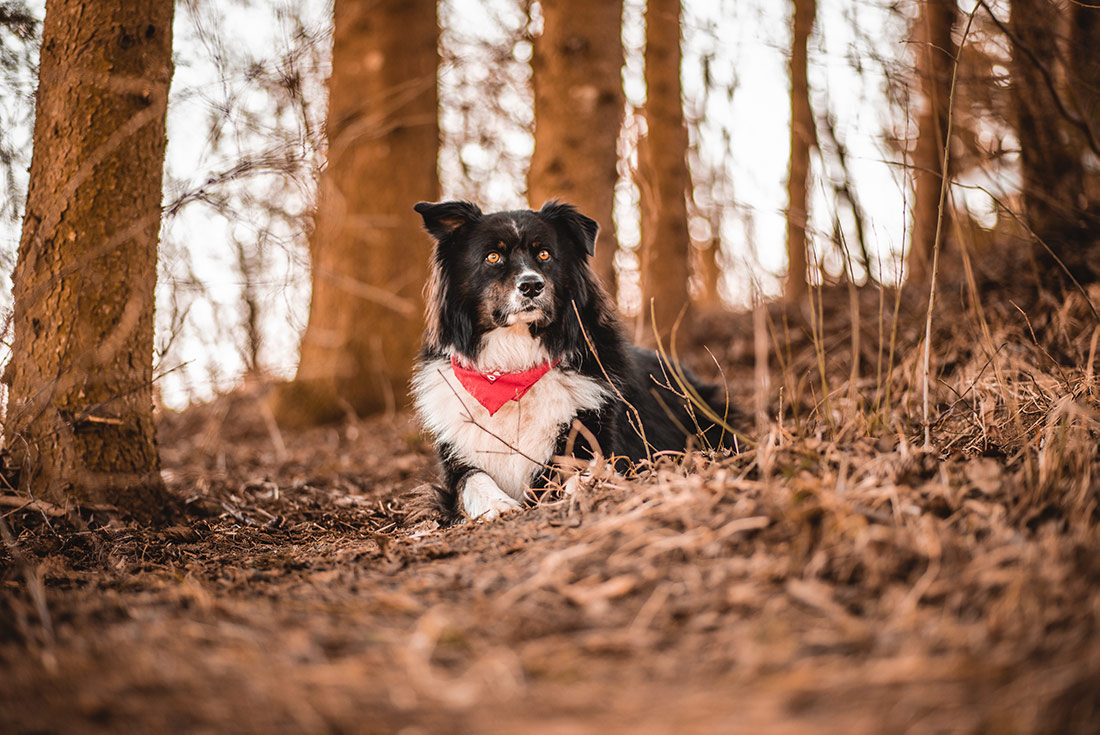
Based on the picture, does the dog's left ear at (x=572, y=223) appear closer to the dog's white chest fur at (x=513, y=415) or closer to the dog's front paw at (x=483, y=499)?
the dog's white chest fur at (x=513, y=415)

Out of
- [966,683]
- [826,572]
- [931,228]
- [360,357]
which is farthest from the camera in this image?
[931,228]

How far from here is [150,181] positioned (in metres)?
3.59

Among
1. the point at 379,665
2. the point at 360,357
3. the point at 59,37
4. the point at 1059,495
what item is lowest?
the point at 379,665

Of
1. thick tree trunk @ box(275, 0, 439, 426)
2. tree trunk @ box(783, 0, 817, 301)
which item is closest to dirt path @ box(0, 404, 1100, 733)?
thick tree trunk @ box(275, 0, 439, 426)

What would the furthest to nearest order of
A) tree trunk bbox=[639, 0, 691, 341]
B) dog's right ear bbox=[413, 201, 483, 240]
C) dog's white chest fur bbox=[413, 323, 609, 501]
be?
1. tree trunk bbox=[639, 0, 691, 341]
2. dog's right ear bbox=[413, 201, 483, 240]
3. dog's white chest fur bbox=[413, 323, 609, 501]

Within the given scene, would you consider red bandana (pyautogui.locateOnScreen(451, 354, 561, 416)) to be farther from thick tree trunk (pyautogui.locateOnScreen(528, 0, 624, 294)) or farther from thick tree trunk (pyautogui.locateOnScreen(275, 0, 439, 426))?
thick tree trunk (pyautogui.locateOnScreen(275, 0, 439, 426))

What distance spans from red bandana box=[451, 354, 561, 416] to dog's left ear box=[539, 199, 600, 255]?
0.87 meters

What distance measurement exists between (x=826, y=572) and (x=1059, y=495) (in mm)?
946

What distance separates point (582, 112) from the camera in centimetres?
641

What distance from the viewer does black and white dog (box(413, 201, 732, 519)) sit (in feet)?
12.8

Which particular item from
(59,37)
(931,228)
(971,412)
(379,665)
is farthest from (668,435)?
(931,228)

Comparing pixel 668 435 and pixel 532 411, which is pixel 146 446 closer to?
pixel 532 411

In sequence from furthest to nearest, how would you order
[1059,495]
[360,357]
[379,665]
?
[360,357] < [1059,495] < [379,665]

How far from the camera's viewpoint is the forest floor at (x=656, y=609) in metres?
1.50
